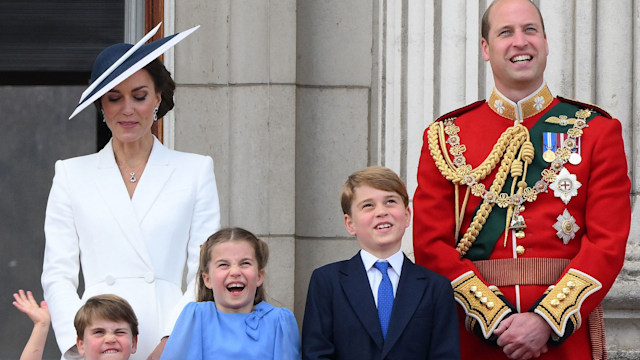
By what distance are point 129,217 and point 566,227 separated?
1.43m

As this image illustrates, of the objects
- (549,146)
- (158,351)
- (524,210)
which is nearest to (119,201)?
(158,351)

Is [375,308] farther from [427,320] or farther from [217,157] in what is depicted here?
[217,157]

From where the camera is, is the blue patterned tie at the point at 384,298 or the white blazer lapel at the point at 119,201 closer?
the blue patterned tie at the point at 384,298

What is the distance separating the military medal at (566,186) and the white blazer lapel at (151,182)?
129 cm

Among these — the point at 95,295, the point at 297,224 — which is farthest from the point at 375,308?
the point at 297,224

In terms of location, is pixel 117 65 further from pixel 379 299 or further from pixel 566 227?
pixel 566 227

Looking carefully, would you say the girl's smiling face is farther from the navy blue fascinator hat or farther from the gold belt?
the gold belt

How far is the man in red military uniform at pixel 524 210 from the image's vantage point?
153 inches

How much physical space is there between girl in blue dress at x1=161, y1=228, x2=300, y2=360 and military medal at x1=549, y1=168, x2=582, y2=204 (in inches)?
38.2

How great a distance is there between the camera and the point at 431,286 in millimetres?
3939

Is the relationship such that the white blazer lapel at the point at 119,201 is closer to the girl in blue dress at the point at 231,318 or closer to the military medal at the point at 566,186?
the girl in blue dress at the point at 231,318

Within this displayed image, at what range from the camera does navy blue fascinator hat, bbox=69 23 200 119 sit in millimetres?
4016

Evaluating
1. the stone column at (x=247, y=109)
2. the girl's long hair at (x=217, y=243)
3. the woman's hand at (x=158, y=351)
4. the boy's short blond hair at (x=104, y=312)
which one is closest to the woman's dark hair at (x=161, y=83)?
the girl's long hair at (x=217, y=243)

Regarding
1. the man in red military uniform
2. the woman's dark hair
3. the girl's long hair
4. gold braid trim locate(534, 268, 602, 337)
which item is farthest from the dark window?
gold braid trim locate(534, 268, 602, 337)
